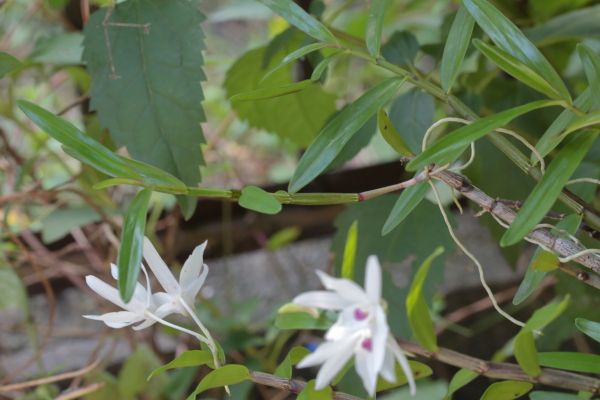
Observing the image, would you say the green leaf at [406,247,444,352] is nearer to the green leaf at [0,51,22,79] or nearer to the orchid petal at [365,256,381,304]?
the orchid petal at [365,256,381,304]

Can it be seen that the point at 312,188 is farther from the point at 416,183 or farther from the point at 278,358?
the point at 416,183

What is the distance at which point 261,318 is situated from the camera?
79cm

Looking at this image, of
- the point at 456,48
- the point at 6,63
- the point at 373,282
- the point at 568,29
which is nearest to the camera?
the point at 373,282

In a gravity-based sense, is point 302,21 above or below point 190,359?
above

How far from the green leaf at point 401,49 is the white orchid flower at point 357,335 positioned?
0.29 metres

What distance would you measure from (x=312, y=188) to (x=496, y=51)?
1.84 feet

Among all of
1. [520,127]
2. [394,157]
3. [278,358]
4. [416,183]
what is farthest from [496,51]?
[394,157]

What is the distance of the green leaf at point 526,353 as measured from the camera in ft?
0.78

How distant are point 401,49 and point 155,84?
6.1 inches

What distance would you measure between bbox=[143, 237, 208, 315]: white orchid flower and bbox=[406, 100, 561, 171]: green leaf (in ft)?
0.27

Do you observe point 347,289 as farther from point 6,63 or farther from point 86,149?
point 6,63

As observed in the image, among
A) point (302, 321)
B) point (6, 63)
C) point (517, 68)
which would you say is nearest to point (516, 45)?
point (517, 68)

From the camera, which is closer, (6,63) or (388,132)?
(388,132)

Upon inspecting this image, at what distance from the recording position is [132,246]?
25 centimetres
